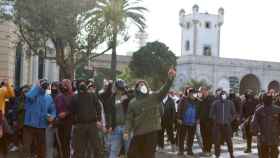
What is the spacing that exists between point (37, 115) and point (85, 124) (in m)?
1.10

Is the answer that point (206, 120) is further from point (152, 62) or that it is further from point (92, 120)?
point (152, 62)

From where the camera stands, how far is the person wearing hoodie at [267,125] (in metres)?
11.5

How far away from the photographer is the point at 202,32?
302 ft

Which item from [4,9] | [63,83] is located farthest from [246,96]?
[4,9]

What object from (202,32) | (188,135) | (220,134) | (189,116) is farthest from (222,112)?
(202,32)

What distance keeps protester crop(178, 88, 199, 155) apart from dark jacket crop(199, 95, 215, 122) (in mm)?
509

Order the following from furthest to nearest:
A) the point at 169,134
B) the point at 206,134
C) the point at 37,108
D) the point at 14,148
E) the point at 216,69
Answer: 1. the point at 216,69
2. the point at 169,134
3. the point at 206,134
4. the point at 14,148
5. the point at 37,108

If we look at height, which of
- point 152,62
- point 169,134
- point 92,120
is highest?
point 152,62

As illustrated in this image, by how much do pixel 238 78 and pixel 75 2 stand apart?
58252 mm

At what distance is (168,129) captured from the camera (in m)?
16.6

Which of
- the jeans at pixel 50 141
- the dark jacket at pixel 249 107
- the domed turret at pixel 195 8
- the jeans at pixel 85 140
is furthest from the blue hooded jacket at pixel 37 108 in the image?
the domed turret at pixel 195 8

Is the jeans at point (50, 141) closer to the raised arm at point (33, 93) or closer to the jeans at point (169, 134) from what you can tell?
the raised arm at point (33, 93)

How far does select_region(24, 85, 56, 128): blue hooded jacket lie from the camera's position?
1153cm

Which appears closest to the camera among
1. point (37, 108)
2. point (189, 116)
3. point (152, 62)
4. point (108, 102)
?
point (37, 108)
